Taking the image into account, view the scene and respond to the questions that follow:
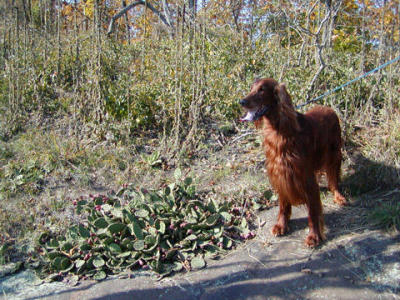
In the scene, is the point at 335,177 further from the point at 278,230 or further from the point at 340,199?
the point at 278,230

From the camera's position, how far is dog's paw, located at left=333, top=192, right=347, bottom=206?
3551mm

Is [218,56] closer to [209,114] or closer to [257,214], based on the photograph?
[209,114]

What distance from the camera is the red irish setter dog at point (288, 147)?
2.84 meters

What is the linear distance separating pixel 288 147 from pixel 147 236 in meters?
1.46

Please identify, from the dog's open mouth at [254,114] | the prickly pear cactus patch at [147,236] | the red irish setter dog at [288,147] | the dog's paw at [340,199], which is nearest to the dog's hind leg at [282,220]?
the red irish setter dog at [288,147]

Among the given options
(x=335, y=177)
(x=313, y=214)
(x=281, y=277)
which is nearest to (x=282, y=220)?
(x=313, y=214)

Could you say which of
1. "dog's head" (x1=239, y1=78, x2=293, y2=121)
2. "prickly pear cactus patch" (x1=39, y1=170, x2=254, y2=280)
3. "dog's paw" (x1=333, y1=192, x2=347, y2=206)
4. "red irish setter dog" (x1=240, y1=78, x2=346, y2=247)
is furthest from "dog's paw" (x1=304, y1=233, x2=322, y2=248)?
"dog's head" (x1=239, y1=78, x2=293, y2=121)

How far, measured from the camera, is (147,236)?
317 cm

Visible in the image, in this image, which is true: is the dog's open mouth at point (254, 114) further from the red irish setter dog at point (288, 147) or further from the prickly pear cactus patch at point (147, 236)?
the prickly pear cactus patch at point (147, 236)

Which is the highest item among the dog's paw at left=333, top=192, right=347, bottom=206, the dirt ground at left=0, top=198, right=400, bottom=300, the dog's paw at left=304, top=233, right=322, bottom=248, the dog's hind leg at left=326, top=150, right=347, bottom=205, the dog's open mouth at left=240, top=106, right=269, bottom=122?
the dog's open mouth at left=240, top=106, right=269, bottom=122

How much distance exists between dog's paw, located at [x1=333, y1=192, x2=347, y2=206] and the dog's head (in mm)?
1302

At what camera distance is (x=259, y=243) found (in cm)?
327

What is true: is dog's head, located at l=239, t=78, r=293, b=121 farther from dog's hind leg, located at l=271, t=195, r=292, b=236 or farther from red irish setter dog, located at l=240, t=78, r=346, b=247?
dog's hind leg, located at l=271, t=195, r=292, b=236

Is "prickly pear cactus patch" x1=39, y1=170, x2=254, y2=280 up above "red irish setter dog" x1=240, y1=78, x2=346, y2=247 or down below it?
below
